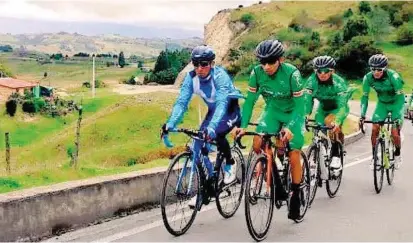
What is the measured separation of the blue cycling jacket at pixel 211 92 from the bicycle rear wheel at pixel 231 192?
809 millimetres

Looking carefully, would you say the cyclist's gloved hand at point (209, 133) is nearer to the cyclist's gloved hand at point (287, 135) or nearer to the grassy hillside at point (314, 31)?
the cyclist's gloved hand at point (287, 135)

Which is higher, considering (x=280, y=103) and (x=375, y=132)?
(x=280, y=103)

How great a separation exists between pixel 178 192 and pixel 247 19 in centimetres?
10587

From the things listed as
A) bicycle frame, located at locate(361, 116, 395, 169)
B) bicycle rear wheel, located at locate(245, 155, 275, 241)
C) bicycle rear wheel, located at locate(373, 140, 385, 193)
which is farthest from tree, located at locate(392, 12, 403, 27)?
bicycle rear wheel, located at locate(245, 155, 275, 241)

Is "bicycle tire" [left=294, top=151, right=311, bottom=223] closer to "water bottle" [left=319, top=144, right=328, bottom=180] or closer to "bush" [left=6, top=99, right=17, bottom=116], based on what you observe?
"water bottle" [left=319, top=144, right=328, bottom=180]

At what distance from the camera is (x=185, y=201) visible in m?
7.68

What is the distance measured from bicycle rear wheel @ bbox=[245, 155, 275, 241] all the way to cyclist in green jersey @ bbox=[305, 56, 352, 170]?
286 cm

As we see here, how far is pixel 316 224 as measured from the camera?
8.54 metres

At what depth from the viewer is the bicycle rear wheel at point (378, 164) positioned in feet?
35.7

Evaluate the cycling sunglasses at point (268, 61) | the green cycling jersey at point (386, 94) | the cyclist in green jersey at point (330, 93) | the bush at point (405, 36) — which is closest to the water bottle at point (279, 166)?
the cycling sunglasses at point (268, 61)

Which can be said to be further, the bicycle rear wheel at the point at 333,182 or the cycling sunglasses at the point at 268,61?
the bicycle rear wheel at the point at 333,182

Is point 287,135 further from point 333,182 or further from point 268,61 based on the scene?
point 333,182

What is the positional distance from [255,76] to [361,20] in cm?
7496

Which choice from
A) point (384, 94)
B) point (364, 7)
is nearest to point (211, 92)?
point (384, 94)
